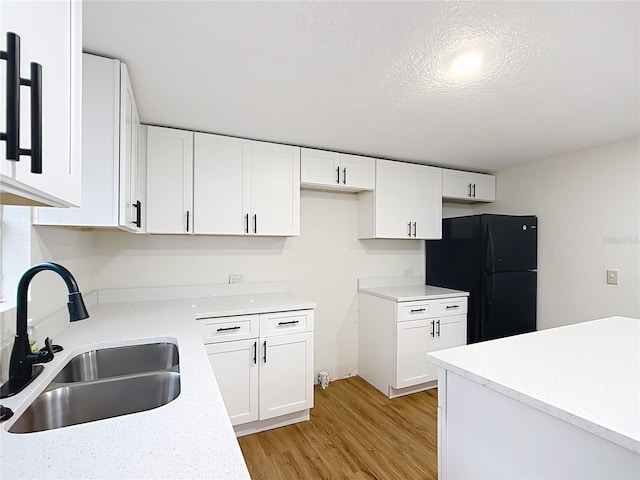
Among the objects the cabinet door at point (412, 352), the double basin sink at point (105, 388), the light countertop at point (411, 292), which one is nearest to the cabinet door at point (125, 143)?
the double basin sink at point (105, 388)

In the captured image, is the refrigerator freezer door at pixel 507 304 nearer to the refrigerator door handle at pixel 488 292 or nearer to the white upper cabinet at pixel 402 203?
the refrigerator door handle at pixel 488 292

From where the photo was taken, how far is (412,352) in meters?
2.87

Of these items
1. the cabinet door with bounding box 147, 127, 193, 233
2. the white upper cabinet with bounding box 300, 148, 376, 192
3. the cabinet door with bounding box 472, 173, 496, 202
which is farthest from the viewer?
the cabinet door with bounding box 472, 173, 496, 202

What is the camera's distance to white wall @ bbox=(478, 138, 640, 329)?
259 cm

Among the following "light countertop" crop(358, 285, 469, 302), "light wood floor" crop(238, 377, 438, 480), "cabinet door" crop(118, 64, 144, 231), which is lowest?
"light wood floor" crop(238, 377, 438, 480)

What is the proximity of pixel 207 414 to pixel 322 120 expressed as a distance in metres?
1.88

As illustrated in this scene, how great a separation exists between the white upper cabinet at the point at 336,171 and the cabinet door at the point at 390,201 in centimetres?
10

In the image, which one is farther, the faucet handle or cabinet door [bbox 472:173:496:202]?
cabinet door [bbox 472:173:496:202]

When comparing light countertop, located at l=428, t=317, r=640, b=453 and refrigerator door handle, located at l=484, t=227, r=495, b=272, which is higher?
refrigerator door handle, located at l=484, t=227, r=495, b=272

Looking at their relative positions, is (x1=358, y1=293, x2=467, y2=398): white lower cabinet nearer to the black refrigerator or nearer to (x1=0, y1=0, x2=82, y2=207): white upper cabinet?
the black refrigerator

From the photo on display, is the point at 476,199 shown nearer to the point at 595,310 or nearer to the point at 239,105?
the point at 595,310

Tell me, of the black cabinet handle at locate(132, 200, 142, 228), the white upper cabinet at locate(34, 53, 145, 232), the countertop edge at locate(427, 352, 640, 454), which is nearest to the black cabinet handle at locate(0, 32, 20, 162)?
the white upper cabinet at locate(34, 53, 145, 232)

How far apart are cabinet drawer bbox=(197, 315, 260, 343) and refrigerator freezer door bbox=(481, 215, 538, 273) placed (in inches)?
83.0

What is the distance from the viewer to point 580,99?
6.21ft
